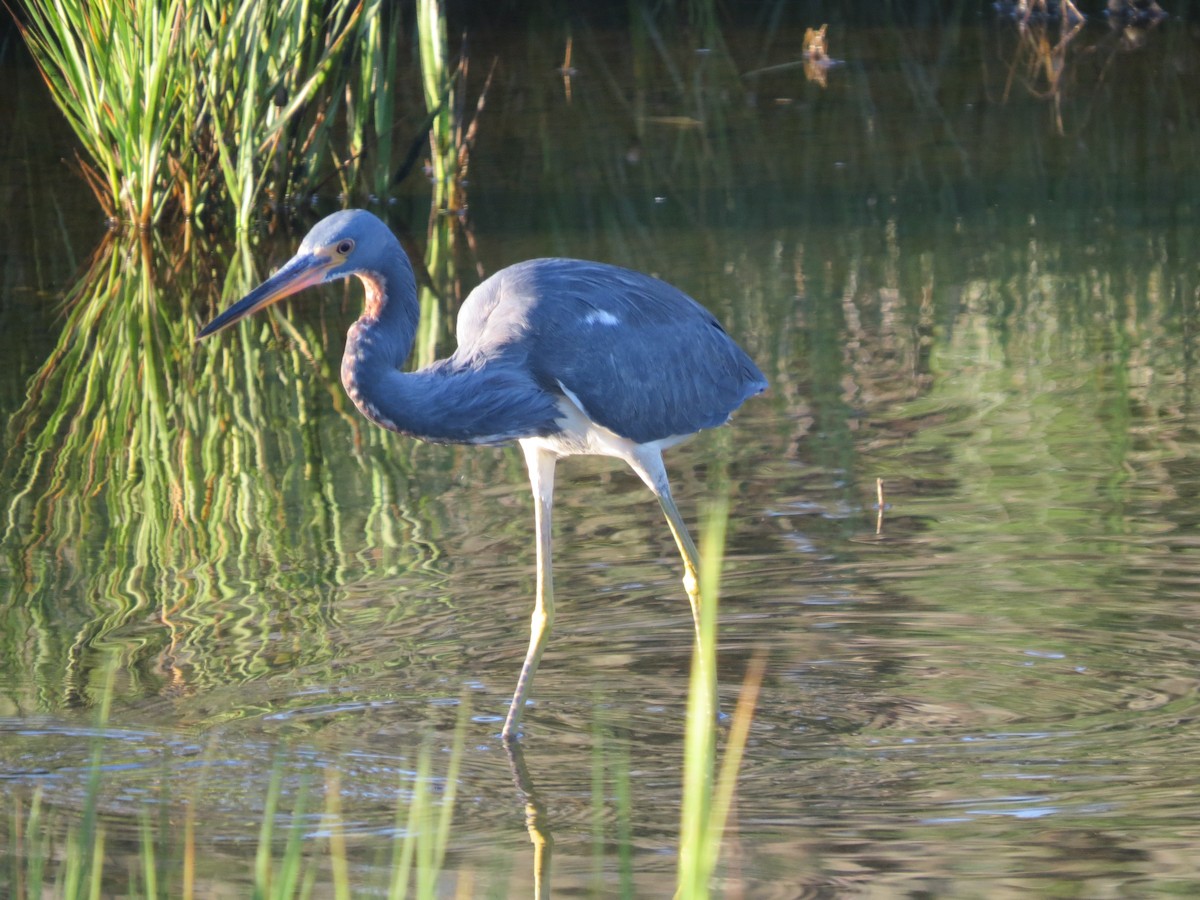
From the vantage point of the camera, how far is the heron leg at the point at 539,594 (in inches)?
198

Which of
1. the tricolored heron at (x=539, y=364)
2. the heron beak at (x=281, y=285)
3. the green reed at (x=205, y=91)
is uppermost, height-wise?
the green reed at (x=205, y=91)

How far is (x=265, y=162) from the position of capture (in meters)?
10.6

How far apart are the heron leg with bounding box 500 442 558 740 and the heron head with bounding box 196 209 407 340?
808 millimetres

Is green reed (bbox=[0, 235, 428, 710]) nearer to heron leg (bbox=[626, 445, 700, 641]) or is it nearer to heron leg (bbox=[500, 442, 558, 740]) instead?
heron leg (bbox=[500, 442, 558, 740])

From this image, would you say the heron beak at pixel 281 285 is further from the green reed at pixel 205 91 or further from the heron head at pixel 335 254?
the green reed at pixel 205 91

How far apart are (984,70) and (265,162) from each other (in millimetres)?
6612

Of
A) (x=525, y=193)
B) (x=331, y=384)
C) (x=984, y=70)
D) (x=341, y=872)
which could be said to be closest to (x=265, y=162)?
(x=525, y=193)

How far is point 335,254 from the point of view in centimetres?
491

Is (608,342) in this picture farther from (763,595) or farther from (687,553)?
(763,595)

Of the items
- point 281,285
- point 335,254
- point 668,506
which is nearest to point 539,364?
point 668,506

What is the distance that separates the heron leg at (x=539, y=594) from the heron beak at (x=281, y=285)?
0.93m

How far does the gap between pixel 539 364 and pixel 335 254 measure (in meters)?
0.67

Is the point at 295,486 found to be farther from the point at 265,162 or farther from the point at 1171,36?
the point at 1171,36

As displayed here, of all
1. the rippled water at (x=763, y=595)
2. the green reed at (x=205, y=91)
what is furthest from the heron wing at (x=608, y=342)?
the green reed at (x=205, y=91)
